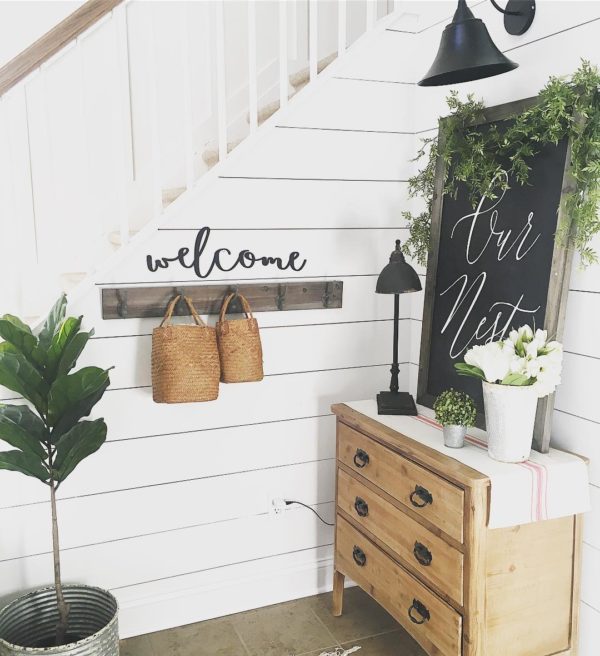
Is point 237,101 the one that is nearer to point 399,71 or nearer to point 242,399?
point 399,71

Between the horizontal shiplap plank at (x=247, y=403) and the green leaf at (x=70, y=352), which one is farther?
the horizontal shiplap plank at (x=247, y=403)

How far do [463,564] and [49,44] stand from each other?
6.08 ft

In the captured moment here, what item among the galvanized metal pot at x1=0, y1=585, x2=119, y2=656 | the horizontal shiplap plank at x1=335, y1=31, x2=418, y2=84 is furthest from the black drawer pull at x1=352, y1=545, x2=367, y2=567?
the horizontal shiplap plank at x1=335, y1=31, x2=418, y2=84

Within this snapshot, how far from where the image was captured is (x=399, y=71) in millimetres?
2494

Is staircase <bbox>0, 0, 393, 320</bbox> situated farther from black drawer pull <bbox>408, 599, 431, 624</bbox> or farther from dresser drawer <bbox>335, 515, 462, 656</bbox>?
black drawer pull <bbox>408, 599, 431, 624</bbox>

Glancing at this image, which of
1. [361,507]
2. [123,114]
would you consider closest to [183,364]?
[361,507]

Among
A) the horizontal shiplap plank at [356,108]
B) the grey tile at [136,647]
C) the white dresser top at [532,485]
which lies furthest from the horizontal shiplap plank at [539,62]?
the grey tile at [136,647]

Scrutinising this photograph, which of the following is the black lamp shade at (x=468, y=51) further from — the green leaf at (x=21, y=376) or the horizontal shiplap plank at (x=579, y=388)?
the green leaf at (x=21, y=376)

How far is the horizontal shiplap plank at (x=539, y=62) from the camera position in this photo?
179cm

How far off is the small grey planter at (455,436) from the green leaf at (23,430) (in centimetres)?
117

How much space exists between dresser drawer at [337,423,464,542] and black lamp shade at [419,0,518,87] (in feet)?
3.59

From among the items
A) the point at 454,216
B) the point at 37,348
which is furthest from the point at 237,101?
the point at 37,348

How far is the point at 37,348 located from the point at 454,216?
4.55ft

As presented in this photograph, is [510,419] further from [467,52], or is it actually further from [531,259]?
[467,52]
